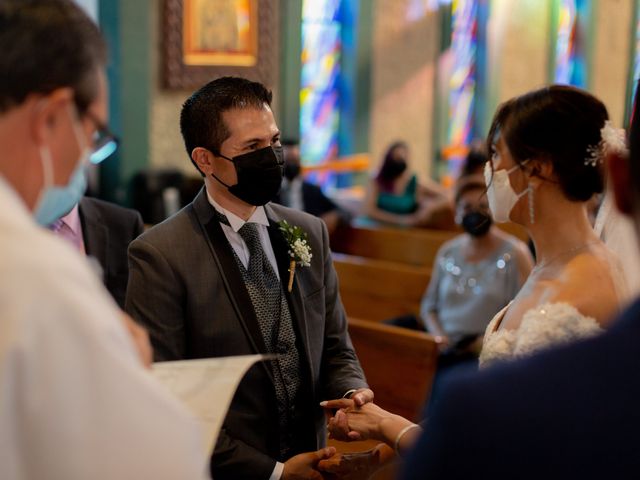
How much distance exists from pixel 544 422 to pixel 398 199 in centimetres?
855

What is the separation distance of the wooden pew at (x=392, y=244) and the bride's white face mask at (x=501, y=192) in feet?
13.5

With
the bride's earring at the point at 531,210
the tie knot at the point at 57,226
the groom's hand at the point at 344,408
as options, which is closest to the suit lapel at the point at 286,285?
the groom's hand at the point at 344,408

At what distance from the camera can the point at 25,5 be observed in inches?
58.1

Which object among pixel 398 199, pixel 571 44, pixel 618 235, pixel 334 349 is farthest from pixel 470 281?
pixel 571 44

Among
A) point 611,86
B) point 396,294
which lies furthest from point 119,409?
point 611,86

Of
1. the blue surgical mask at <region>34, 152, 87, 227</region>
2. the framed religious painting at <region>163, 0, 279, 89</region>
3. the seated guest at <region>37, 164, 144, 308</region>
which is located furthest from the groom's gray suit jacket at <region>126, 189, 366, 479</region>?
the framed religious painting at <region>163, 0, 279, 89</region>

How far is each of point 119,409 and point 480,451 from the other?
51 cm

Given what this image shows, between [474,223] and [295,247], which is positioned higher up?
[295,247]

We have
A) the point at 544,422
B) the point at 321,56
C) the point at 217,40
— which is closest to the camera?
the point at 544,422

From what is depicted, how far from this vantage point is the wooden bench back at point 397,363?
4.05 meters

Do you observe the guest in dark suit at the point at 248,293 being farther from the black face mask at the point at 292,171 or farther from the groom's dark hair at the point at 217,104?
the black face mask at the point at 292,171

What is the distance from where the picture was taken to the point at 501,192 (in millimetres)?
2672

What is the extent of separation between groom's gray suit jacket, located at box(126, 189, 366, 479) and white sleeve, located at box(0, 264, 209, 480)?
1.24m

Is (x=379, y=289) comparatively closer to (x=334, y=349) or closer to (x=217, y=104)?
Answer: (x=334, y=349)
